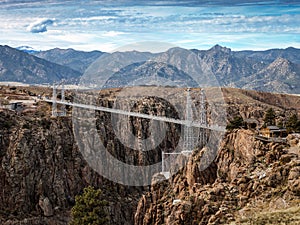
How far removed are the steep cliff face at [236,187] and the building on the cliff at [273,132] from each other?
225 centimetres

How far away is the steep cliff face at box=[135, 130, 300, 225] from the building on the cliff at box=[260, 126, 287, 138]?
225 cm

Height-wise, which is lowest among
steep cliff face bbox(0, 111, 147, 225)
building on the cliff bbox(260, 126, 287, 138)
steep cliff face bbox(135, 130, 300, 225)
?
steep cliff face bbox(0, 111, 147, 225)

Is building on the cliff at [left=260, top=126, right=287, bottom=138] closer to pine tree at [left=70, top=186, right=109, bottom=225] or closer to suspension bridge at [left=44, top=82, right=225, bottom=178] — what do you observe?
suspension bridge at [left=44, top=82, right=225, bottom=178]

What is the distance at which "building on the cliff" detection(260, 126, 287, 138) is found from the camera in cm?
3459

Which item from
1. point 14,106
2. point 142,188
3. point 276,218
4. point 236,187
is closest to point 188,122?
point 236,187

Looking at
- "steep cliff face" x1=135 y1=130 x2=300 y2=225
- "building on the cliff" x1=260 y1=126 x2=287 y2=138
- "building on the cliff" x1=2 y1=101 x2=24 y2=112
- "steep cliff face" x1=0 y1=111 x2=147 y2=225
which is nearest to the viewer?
"steep cliff face" x1=135 y1=130 x2=300 y2=225

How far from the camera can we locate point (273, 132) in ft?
115

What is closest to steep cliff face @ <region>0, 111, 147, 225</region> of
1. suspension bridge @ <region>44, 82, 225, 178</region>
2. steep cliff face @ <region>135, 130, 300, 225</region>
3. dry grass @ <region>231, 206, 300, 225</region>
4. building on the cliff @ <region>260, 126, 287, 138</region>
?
suspension bridge @ <region>44, 82, 225, 178</region>

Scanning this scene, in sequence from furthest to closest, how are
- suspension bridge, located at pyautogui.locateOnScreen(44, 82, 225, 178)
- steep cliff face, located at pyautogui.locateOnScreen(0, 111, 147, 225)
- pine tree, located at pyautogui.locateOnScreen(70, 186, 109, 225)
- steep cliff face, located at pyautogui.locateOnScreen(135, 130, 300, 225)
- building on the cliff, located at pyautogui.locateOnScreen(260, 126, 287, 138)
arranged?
1. steep cliff face, located at pyautogui.locateOnScreen(0, 111, 147, 225)
2. suspension bridge, located at pyautogui.locateOnScreen(44, 82, 225, 178)
3. pine tree, located at pyautogui.locateOnScreen(70, 186, 109, 225)
4. building on the cliff, located at pyautogui.locateOnScreen(260, 126, 287, 138)
5. steep cliff face, located at pyautogui.locateOnScreen(135, 130, 300, 225)

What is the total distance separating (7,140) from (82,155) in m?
9.67

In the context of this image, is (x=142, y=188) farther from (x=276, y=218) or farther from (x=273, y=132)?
(x=276, y=218)

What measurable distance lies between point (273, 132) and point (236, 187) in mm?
9766

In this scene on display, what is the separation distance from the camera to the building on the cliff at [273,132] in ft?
113

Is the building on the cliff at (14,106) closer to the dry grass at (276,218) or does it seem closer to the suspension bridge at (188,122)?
the suspension bridge at (188,122)
